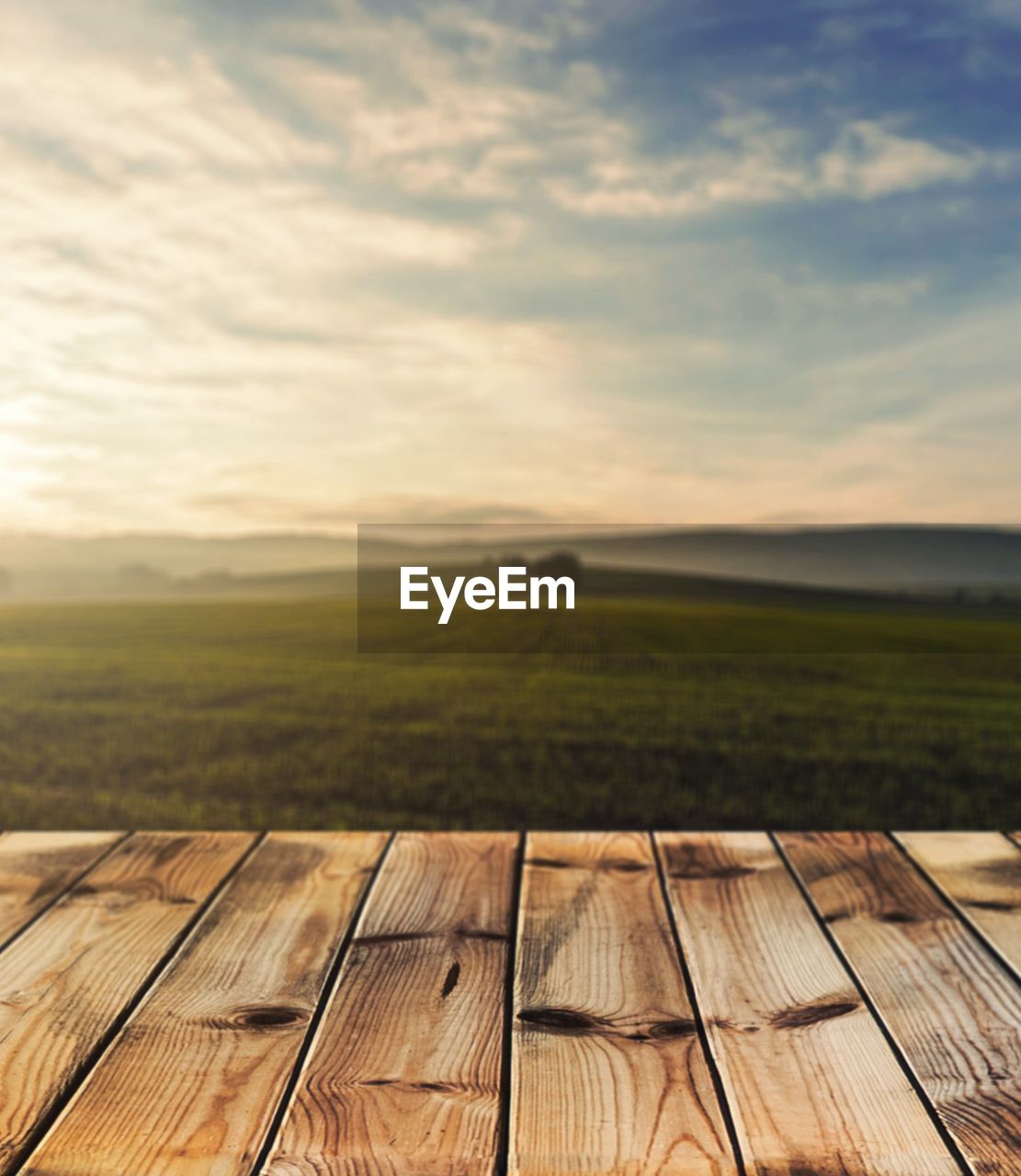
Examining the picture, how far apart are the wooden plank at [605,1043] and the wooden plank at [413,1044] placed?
43 mm

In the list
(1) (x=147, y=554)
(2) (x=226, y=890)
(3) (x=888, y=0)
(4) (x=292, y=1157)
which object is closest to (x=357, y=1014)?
(4) (x=292, y=1157)

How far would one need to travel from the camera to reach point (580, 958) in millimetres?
1414

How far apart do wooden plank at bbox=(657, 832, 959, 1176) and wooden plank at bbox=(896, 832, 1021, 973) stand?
0.27m

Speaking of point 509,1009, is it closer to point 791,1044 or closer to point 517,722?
point 791,1044

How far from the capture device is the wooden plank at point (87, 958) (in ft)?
3.53

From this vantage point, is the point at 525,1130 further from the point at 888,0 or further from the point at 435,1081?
the point at 888,0

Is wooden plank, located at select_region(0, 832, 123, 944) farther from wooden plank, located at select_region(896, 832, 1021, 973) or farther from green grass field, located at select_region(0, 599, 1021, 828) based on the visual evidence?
wooden plank, located at select_region(896, 832, 1021, 973)

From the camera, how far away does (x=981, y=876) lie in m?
1.80

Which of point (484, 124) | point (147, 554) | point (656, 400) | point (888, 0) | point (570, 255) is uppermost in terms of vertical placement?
point (888, 0)

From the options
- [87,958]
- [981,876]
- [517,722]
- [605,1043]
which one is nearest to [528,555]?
[517,722]

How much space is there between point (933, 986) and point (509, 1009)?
0.59 meters

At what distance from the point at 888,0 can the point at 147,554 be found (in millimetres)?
2725

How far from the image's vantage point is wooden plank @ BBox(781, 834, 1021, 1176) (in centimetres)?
101

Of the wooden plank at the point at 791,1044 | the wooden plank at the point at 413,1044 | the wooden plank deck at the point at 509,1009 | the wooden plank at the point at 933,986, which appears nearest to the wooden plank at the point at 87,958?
the wooden plank deck at the point at 509,1009
